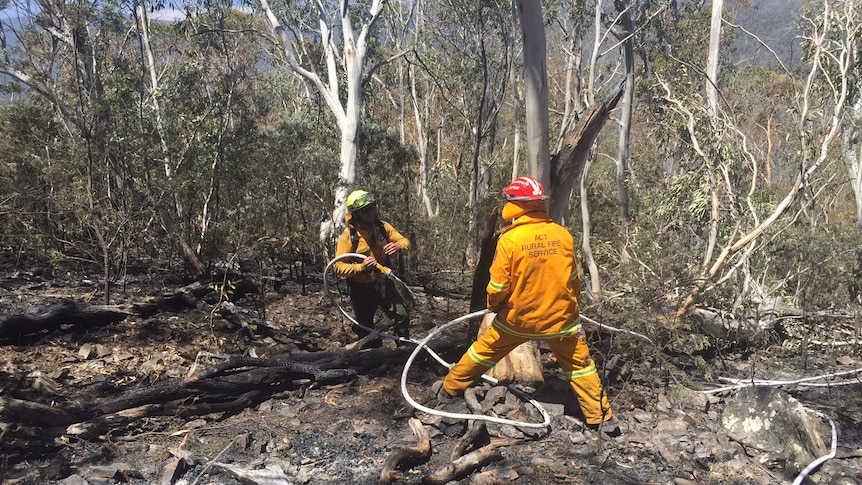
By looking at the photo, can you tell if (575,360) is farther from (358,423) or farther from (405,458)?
(358,423)

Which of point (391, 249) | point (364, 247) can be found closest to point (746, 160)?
point (391, 249)

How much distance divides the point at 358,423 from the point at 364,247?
63.4 inches

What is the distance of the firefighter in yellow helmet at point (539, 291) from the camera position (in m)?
3.65

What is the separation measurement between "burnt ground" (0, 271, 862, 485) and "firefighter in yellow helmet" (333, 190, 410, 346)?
1.77 feet

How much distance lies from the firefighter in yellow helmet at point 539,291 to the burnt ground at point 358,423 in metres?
0.42

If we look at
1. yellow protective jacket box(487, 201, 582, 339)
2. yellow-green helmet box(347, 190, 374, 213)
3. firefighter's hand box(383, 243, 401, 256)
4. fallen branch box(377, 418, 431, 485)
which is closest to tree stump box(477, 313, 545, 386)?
yellow protective jacket box(487, 201, 582, 339)

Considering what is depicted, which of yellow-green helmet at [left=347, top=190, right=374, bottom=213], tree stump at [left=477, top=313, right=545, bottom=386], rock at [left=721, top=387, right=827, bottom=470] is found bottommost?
rock at [left=721, top=387, right=827, bottom=470]

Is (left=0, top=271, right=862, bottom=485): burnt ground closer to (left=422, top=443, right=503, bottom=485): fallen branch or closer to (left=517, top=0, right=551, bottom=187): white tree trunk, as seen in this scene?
(left=422, top=443, right=503, bottom=485): fallen branch

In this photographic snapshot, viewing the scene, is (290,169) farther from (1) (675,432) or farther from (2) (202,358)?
(1) (675,432)

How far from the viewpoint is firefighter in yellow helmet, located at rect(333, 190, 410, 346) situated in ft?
15.7

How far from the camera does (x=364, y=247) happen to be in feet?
16.2

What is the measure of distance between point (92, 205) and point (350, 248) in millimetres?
3495

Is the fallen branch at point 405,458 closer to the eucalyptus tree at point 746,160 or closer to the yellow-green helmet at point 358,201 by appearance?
the yellow-green helmet at point 358,201

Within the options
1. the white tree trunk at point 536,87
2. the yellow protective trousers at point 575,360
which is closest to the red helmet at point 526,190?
the white tree trunk at point 536,87
